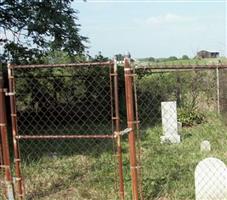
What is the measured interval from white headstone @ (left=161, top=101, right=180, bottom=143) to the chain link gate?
1083mm

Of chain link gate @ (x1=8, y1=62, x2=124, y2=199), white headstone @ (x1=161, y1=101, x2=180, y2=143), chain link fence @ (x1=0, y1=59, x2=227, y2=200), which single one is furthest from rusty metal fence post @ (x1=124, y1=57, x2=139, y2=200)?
white headstone @ (x1=161, y1=101, x2=180, y2=143)


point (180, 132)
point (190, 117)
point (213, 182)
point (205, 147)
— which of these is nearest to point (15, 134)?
point (213, 182)

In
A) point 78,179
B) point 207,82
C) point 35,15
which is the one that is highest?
point 35,15

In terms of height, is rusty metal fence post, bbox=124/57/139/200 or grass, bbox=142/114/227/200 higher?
rusty metal fence post, bbox=124/57/139/200

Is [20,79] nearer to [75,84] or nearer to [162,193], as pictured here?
[75,84]

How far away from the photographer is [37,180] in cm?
625

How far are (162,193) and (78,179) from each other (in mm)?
1438

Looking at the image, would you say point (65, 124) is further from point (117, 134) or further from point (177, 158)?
point (117, 134)

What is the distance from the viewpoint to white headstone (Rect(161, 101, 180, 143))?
9.26 metres

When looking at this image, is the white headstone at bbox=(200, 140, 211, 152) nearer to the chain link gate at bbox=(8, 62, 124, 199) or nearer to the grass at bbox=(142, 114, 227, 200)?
the grass at bbox=(142, 114, 227, 200)

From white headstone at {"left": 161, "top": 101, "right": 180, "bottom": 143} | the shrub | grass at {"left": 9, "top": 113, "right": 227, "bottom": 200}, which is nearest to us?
grass at {"left": 9, "top": 113, "right": 227, "bottom": 200}

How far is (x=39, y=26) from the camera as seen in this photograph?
33.0 feet

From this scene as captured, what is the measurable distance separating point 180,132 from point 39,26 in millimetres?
3913

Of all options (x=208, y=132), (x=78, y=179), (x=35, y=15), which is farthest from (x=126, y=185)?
(x=35, y=15)
